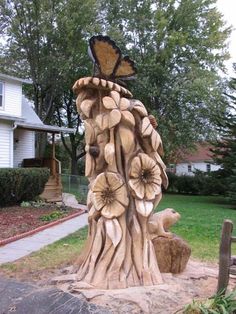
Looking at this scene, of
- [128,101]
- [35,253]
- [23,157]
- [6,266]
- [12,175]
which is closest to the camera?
[128,101]

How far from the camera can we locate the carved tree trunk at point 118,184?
5.43m

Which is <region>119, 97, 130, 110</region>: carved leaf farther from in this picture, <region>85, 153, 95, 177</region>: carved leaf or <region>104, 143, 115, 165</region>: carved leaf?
<region>85, 153, 95, 177</region>: carved leaf

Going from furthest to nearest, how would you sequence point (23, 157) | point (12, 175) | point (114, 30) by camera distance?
point (114, 30) < point (23, 157) < point (12, 175)

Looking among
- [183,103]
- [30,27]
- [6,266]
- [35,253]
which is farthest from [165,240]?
[30,27]

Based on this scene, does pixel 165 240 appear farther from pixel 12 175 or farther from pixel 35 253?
pixel 12 175

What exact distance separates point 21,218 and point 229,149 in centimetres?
1290

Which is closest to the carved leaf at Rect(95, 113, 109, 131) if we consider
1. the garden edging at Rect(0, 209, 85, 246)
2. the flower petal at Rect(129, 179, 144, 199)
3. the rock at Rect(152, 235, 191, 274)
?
the flower petal at Rect(129, 179, 144, 199)

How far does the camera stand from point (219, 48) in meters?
31.4

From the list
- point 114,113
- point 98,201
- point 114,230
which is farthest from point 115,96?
point 114,230

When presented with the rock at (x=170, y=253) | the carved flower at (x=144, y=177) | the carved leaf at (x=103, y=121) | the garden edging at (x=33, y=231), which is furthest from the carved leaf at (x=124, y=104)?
the garden edging at (x=33, y=231)

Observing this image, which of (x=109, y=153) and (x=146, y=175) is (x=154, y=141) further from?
(x=109, y=153)

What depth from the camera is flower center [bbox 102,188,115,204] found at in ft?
18.2

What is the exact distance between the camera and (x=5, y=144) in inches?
791

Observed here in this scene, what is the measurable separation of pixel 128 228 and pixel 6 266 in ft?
8.63
